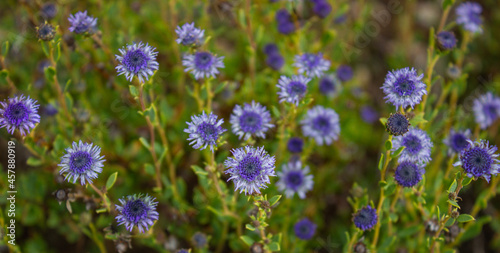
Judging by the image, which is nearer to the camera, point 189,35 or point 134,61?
point 134,61

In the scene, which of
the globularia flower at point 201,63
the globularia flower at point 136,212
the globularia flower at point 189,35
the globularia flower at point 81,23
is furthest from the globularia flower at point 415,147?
the globularia flower at point 81,23

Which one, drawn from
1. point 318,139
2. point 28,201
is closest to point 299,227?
point 318,139

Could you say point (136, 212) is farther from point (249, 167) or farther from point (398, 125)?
point (398, 125)

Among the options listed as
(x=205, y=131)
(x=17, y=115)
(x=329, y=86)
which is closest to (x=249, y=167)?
(x=205, y=131)

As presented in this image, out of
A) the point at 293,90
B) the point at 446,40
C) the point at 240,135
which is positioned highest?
the point at 446,40

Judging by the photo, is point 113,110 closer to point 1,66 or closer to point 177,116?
point 177,116

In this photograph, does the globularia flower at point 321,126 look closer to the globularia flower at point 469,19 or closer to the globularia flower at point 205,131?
the globularia flower at point 205,131

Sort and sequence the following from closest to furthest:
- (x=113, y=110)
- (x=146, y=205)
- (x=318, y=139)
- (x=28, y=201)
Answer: (x=146, y=205)
(x=318, y=139)
(x=28, y=201)
(x=113, y=110)

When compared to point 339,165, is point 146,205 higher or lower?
lower
